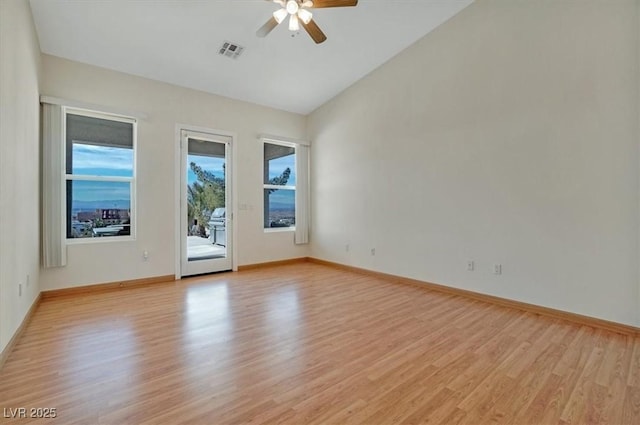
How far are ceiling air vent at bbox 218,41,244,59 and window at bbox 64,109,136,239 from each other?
1.66 metres

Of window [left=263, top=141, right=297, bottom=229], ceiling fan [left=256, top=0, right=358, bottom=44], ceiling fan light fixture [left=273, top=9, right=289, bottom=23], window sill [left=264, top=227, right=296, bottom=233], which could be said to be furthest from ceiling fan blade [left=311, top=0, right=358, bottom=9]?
window sill [left=264, top=227, right=296, bottom=233]

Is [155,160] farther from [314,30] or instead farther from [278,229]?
[314,30]

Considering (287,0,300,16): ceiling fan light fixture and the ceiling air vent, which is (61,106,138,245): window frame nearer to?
the ceiling air vent

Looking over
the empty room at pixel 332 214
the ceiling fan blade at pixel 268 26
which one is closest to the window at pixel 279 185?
the empty room at pixel 332 214

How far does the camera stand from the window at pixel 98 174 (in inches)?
158

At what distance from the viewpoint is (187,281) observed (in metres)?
4.74

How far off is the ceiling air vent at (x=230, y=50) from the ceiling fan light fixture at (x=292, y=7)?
1.36m

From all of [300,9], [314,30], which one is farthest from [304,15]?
[314,30]

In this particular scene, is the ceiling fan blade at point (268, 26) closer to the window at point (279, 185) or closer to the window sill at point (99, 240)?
the window at point (279, 185)

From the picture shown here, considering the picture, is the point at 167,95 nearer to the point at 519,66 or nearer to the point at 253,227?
the point at 253,227

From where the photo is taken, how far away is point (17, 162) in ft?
8.67

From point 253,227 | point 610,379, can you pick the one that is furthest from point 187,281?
point 610,379

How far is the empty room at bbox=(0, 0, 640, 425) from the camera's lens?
6.55ft

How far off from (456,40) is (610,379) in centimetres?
399
